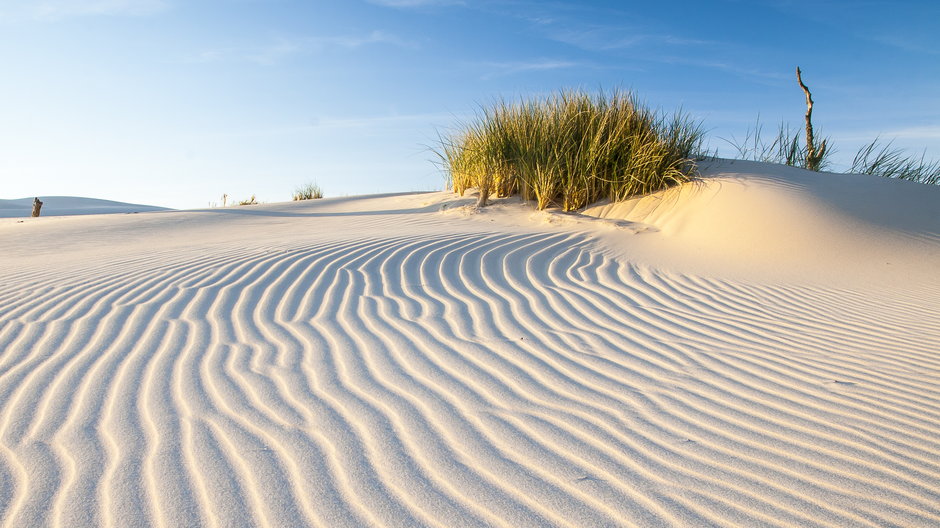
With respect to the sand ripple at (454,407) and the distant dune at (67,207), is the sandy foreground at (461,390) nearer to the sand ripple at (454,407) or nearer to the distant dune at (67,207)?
the sand ripple at (454,407)

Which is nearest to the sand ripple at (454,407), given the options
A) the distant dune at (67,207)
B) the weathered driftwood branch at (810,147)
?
the weathered driftwood branch at (810,147)

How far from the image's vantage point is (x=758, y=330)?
13.8ft

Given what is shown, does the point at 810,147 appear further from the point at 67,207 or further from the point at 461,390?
the point at 67,207

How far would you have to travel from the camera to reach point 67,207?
64.7 ft

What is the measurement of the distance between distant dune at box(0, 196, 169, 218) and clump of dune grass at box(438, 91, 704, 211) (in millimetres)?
10405

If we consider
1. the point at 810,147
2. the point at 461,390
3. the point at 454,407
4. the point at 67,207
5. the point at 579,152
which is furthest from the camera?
the point at 67,207

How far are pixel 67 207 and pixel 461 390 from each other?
21101mm

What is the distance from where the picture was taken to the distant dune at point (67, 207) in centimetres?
1614

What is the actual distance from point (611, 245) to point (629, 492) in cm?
546

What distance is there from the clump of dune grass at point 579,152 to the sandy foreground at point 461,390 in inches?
120

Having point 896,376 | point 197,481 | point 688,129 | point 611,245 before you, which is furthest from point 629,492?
point 688,129

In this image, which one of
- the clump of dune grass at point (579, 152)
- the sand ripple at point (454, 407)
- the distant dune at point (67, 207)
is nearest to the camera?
the sand ripple at point (454, 407)

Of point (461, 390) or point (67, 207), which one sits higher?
point (67, 207)

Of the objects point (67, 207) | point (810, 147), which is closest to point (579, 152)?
point (810, 147)
